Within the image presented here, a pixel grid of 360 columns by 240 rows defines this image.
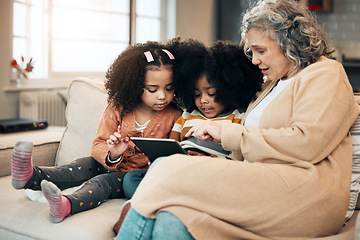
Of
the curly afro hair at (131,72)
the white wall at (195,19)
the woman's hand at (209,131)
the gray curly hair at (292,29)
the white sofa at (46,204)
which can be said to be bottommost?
the white sofa at (46,204)

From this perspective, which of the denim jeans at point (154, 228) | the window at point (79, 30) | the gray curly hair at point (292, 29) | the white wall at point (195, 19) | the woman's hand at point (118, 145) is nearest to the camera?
the denim jeans at point (154, 228)

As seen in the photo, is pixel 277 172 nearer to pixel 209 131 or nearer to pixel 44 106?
pixel 209 131

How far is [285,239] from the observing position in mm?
1170

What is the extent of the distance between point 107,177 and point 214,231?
2.23 feet

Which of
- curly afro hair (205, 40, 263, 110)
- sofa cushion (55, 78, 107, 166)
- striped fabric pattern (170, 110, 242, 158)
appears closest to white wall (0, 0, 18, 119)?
sofa cushion (55, 78, 107, 166)

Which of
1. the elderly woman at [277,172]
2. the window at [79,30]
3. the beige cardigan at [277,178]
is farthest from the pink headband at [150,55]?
the window at [79,30]

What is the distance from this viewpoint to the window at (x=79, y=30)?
372cm

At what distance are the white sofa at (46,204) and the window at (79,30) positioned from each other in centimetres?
163

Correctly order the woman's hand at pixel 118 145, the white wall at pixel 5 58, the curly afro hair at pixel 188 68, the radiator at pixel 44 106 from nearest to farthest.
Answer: the woman's hand at pixel 118 145
the curly afro hair at pixel 188 68
the white wall at pixel 5 58
the radiator at pixel 44 106

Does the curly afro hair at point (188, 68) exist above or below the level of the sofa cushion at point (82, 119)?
above

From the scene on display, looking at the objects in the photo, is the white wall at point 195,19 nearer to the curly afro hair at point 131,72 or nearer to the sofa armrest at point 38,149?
the sofa armrest at point 38,149

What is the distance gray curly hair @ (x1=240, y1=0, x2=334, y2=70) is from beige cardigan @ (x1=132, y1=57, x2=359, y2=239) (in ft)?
0.41

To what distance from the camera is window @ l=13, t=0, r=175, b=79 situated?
372 centimetres

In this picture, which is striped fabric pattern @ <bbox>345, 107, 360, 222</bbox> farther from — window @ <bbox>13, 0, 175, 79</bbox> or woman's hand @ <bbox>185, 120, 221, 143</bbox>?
window @ <bbox>13, 0, 175, 79</bbox>
